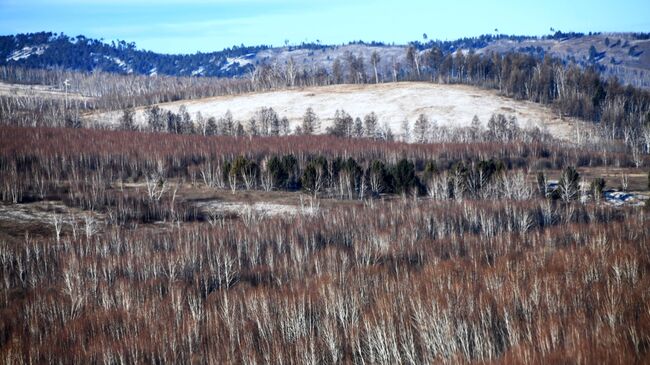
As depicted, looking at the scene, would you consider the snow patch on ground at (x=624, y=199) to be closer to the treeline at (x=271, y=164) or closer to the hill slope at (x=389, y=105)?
the treeline at (x=271, y=164)

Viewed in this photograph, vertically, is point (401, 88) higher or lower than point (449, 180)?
higher

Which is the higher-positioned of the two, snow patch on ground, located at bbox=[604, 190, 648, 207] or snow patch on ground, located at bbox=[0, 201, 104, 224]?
snow patch on ground, located at bbox=[0, 201, 104, 224]

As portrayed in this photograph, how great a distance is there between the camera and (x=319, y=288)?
37.4 m

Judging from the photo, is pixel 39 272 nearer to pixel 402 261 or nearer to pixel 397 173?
pixel 402 261

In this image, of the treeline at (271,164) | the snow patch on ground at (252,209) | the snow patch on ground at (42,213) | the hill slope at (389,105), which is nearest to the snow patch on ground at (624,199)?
the treeline at (271,164)

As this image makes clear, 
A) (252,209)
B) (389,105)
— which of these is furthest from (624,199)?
(389,105)

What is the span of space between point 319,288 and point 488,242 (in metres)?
20.1

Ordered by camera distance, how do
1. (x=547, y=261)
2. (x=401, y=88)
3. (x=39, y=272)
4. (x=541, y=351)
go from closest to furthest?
(x=541, y=351), (x=547, y=261), (x=39, y=272), (x=401, y=88)

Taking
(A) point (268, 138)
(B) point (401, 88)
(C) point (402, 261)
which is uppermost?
(B) point (401, 88)

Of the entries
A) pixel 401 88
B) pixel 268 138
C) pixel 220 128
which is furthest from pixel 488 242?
pixel 401 88

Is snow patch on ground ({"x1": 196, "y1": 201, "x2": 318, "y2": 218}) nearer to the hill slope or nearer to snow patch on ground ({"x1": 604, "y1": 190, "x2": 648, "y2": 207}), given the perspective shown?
snow patch on ground ({"x1": 604, "y1": 190, "x2": 648, "y2": 207})

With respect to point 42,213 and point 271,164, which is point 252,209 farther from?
point 42,213

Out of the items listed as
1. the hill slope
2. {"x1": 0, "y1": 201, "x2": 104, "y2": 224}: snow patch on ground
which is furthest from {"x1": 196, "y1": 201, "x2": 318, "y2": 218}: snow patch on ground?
the hill slope

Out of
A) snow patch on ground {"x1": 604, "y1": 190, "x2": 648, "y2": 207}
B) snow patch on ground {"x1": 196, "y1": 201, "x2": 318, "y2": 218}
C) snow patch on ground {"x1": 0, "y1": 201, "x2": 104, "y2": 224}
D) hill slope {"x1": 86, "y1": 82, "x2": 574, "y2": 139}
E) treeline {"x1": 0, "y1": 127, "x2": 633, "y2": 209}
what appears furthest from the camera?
hill slope {"x1": 86, "y1": 82, "x2": 574, "y2": 139}
